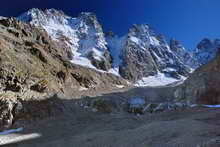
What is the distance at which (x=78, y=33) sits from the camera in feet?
302

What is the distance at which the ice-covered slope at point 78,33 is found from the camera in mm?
73562

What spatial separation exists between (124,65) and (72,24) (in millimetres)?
45145

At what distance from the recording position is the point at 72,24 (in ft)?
328

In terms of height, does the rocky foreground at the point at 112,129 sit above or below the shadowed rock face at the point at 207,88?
below

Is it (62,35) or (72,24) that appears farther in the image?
(72,24)

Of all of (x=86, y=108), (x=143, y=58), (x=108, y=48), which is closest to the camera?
(x=86, y=108)

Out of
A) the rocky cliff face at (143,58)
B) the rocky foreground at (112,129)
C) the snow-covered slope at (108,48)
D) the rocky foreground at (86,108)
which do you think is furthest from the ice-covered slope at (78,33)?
the rocky foreground at (112,129)

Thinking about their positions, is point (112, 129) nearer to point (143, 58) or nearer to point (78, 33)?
point (78, 33)

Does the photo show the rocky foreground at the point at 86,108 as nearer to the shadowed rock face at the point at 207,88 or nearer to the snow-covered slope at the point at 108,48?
the shadowed rock face at the point at 207,88

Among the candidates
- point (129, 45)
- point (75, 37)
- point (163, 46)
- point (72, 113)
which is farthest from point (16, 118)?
point (163, 46)

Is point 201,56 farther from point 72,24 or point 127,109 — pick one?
point 127,109

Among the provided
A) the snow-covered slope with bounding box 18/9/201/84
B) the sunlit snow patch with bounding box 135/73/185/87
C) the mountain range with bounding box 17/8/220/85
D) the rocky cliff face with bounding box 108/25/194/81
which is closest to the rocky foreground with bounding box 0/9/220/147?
the mountain range with bounding box 17/8/220/85

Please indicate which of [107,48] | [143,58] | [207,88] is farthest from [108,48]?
[207,88]

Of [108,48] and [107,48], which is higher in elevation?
[108,48]
